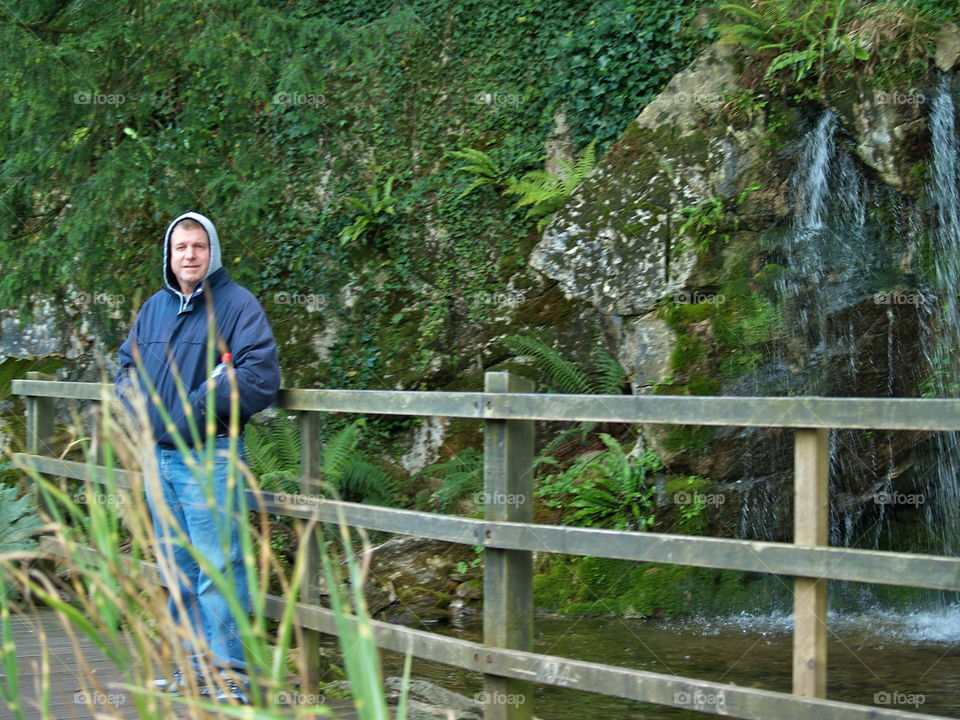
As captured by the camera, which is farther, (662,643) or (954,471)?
(954,471)

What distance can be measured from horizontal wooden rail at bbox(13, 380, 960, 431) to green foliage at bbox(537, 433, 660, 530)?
4809 millimetres

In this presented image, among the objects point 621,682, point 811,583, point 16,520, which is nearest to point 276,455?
point 16,520

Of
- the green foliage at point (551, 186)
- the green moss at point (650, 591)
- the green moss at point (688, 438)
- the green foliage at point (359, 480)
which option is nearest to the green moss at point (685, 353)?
the green moss at point (688, 438)

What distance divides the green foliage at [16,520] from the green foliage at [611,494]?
4.28 metres

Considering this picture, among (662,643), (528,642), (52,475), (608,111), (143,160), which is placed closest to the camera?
(528,642)

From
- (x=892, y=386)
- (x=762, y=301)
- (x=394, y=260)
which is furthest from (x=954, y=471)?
(x=394, y=260)

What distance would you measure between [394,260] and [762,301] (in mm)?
5155

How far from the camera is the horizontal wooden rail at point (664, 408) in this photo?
2.94m

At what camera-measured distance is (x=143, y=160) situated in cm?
828

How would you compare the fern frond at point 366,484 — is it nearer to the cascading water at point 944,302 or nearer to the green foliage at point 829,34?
the cascading water at point 944,302

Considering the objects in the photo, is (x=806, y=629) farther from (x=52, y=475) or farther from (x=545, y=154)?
(x=545, y=154)

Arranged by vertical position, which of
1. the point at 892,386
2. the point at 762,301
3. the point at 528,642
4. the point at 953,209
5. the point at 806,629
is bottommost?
the point at 528,642

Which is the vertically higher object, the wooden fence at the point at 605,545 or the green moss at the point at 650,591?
the wooden fence at the point at 605,545

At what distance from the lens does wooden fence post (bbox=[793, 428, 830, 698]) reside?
10.2 ft
